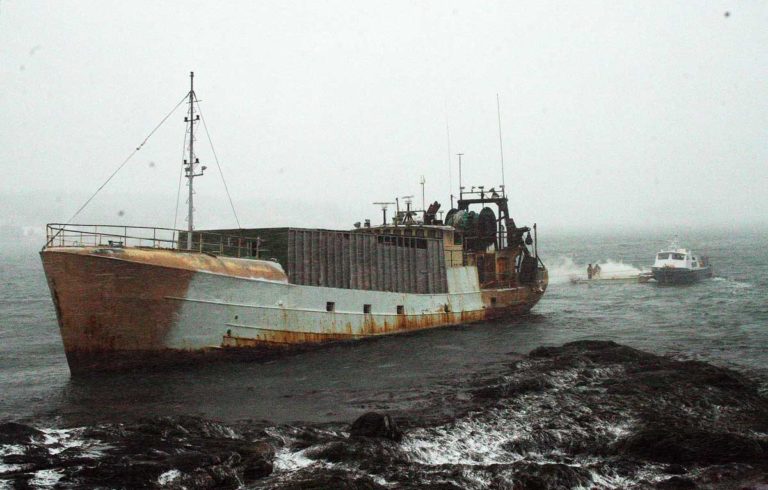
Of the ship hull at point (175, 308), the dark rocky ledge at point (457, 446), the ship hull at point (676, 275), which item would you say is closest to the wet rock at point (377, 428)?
the dark rocky ledge at point (457, 446)

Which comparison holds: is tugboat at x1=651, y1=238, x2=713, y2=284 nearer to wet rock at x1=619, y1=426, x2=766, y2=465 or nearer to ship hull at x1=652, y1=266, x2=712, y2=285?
ship hull at x1=652, y1=266, x2=712, y2=285

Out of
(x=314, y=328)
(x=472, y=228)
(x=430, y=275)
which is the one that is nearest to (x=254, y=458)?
(x=314, y=328)

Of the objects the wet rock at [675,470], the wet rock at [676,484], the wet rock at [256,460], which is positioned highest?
the wet rock at [256,460]

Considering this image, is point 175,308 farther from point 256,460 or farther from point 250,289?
point 256,460

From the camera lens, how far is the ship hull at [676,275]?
168ft

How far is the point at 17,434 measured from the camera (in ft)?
41.6

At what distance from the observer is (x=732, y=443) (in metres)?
12.4

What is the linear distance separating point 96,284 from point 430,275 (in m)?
15.1

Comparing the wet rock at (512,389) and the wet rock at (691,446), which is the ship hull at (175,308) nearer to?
the wet rock at (512,389)

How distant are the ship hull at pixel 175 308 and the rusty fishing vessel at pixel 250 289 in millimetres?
32

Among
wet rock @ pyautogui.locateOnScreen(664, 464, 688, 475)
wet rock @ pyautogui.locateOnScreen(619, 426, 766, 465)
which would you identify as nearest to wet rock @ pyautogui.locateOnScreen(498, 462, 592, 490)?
wet rock @ pyautogui.locateOnScreen(664, 464, 688, 475)

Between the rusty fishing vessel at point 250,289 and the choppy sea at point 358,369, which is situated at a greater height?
the rusty fishing vessel at point 250,289

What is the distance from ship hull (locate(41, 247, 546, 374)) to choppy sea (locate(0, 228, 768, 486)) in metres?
0.66

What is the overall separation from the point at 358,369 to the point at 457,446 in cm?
862
